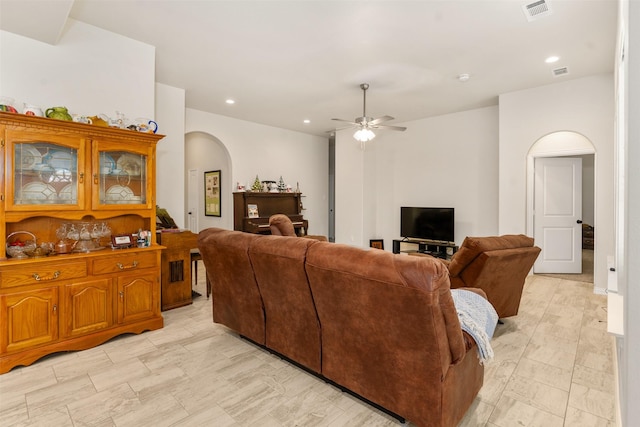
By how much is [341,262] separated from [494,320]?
1.14m

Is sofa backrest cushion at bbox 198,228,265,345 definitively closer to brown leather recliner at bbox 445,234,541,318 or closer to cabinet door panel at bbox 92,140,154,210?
cabinet door panel at bbox 92,140,154,210

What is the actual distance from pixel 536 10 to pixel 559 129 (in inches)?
102

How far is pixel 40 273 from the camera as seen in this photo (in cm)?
260

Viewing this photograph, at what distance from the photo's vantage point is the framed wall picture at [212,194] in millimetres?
7238

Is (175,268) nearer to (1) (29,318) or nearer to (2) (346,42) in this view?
(1) (29,318)

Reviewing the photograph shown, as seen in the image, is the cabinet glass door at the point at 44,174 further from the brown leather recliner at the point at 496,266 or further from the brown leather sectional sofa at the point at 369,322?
the brown leather recliner at the point at 496,266

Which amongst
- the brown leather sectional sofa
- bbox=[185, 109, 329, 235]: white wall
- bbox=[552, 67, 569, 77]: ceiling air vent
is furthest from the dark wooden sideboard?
bbox=[552, 67, 569, 77]: ceiling air vent

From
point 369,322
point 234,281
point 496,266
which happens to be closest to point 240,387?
point 234,281

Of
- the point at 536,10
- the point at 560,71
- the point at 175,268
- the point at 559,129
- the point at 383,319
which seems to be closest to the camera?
the point at 383,319

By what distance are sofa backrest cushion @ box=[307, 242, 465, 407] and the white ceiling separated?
2362 mm

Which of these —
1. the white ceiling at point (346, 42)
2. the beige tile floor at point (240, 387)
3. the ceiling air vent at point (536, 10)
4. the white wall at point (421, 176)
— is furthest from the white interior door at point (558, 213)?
the ceiling air vent at point (536, 10)

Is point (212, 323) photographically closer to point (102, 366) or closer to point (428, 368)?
point (102, 366)

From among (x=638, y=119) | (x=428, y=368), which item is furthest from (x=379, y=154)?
(x=638, y=119)

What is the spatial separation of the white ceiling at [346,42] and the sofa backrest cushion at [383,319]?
2.36 metres
